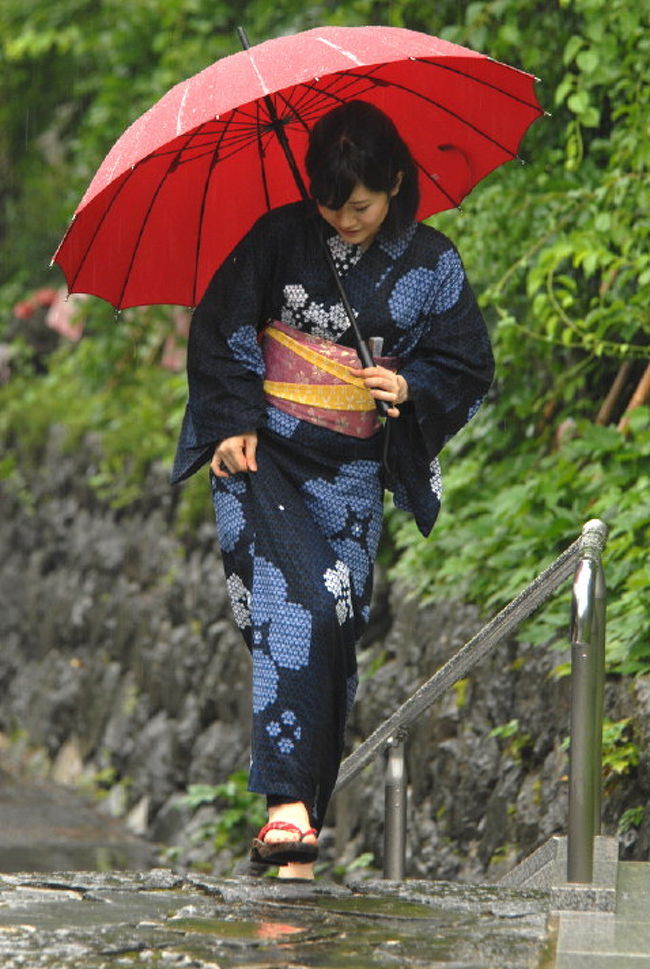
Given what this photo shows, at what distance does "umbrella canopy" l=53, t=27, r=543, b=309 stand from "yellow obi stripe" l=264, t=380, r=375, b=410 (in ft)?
2.00

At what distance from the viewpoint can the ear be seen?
4.04 m

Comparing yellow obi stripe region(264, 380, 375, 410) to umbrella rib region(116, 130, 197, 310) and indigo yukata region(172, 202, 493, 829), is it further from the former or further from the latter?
umbrella rib region(116, 130, 197, 310)

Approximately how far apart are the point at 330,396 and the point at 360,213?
453 millimetres

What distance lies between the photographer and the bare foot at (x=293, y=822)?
3883mm

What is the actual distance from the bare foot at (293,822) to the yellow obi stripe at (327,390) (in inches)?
38.4

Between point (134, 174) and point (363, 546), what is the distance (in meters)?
1.13

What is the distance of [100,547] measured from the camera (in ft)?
36.8

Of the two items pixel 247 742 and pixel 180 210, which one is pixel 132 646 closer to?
pixel 247 742

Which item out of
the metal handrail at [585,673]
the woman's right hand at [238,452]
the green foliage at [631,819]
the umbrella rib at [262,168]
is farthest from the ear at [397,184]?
the green foliage at [631,819]

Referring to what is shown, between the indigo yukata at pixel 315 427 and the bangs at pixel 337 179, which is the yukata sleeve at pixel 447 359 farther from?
the bangs at pixel 337 179

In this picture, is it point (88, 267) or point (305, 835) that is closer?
point (305, 835)

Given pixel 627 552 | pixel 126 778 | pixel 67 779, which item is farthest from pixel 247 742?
pixel 627 552

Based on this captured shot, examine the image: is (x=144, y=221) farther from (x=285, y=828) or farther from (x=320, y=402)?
(x=285, y=828)

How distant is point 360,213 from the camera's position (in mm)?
4004
